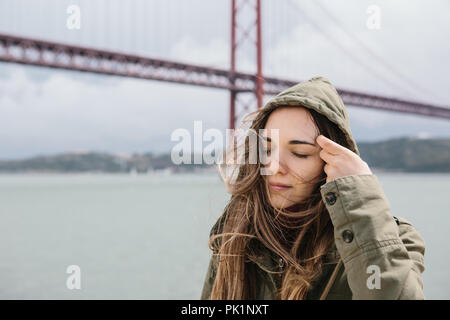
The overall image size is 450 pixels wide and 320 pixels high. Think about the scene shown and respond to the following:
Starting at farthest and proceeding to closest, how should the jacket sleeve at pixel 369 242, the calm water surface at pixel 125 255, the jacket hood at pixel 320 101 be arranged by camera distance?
the calm water surface at pixel 125 255 → the jacket hood at pixel 320 101 → the jacket sleeve at pixel 369 242

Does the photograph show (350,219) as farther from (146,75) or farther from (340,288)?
(146,75)

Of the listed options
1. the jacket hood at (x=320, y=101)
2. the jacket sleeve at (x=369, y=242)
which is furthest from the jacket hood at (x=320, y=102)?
the jacket sleeve at (x=369, y=242)

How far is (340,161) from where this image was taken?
0.67 metres

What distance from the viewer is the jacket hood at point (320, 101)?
27.9 inches

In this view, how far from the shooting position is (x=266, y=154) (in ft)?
2.54

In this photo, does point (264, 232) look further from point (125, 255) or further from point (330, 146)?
point (125, 255)

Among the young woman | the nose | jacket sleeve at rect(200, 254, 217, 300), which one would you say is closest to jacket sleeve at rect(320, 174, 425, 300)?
the young woman

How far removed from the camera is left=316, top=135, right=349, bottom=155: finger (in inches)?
26.2

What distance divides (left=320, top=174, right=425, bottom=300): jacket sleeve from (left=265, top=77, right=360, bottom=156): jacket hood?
118 mm

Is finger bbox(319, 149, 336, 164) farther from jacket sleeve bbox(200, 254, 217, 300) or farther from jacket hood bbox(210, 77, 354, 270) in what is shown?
jacket sleeve bbox(200, 254, 217, 300)

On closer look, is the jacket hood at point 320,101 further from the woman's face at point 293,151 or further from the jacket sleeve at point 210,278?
the jacket sleeve at point 210,278

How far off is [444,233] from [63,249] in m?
7.28

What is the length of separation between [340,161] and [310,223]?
0.56 ft

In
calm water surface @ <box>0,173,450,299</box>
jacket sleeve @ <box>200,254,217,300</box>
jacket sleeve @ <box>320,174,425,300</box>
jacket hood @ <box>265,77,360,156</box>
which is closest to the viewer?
jacket sleeve @ <box>320,174,425,300</box>
